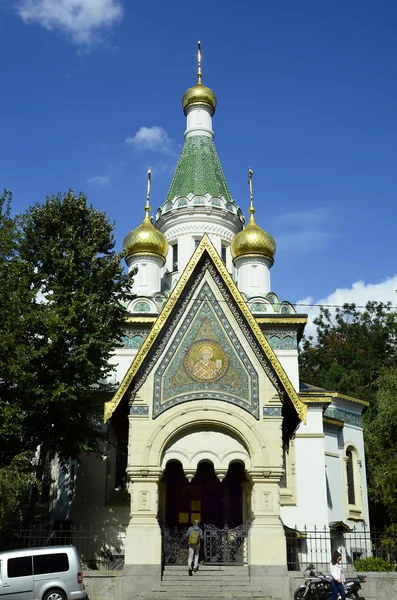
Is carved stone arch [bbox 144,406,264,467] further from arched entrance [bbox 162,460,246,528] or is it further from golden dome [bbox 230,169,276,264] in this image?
golden dome [bbox 230,169,276,264]

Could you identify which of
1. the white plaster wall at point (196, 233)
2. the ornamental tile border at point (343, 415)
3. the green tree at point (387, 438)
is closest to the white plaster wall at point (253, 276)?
the white plaster wall at point (196, 233)

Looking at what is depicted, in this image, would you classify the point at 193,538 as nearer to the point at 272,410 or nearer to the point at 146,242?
the point at 272,410

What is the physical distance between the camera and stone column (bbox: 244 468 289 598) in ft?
46.3

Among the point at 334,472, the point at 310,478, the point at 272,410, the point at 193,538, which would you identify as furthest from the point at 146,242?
the point at 193,538

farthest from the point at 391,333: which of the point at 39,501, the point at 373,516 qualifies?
the point at 39,501

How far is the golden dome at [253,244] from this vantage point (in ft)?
92.7

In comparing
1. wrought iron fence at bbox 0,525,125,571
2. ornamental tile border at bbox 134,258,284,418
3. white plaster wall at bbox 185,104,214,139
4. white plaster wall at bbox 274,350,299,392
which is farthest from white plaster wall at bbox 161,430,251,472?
white plaster wall at bbox 185,104,214,139

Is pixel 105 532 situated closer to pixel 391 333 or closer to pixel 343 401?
pixel 343 401

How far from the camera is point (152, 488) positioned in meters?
14.9

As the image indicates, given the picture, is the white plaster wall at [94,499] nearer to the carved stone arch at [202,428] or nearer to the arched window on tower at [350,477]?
the carved stone arch at [202,428]

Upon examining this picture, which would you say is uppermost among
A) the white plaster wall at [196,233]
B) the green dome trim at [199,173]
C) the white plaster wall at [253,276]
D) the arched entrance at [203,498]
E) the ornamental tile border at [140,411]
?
the green dome trim at [199,173]

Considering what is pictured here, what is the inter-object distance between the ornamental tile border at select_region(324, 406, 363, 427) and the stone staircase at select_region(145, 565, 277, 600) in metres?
13.1

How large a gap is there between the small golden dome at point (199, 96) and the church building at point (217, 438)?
514 inches

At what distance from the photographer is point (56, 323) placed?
16.6 meters
